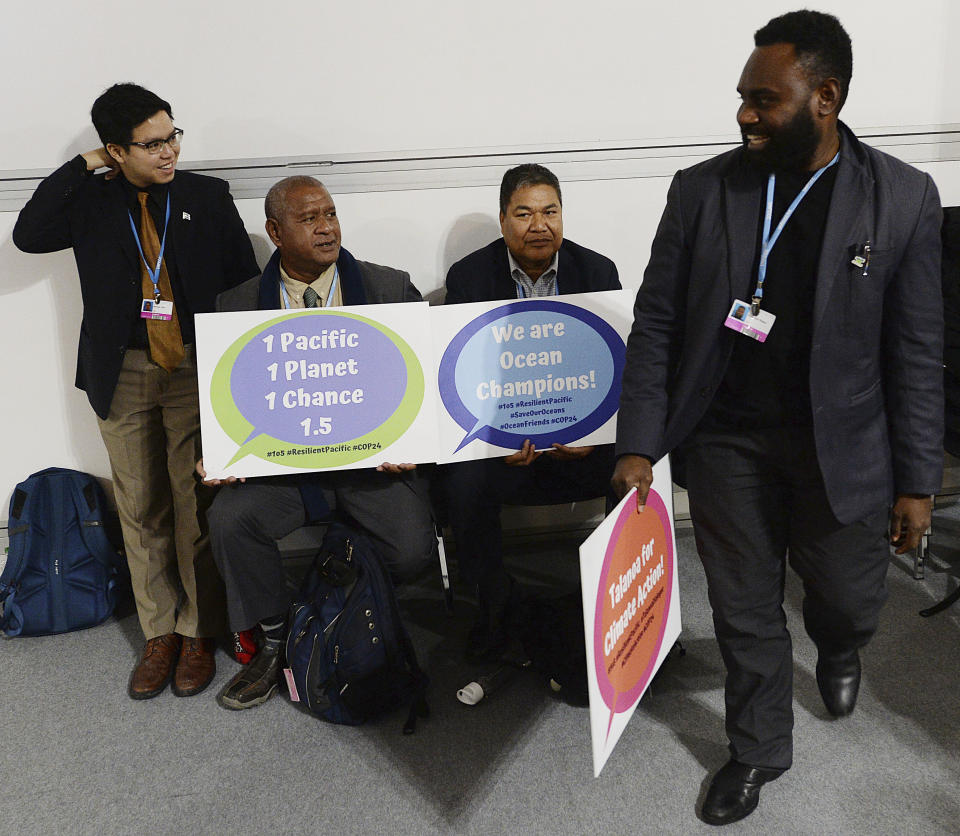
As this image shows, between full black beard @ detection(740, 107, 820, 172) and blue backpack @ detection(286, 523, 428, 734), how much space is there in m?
1.53

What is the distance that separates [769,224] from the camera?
5.70ft

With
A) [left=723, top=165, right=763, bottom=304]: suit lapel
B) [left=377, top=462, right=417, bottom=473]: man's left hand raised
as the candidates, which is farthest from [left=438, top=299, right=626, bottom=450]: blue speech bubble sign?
[left=723, top=165, right=763, bottom=304]: suit lapel

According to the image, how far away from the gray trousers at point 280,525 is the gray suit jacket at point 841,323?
97cm

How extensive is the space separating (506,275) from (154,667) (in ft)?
5.66

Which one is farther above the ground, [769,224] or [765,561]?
[769,224]

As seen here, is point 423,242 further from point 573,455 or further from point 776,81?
point 776,81

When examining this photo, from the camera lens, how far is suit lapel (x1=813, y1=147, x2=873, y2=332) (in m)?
1.66

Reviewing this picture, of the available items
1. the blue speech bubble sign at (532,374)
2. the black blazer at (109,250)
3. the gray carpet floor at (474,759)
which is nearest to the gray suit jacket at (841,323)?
the blue speech bubble sign at (532,374)

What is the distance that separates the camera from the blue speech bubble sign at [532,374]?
2.56 metres

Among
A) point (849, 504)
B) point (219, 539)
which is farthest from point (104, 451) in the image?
point (849, 504)

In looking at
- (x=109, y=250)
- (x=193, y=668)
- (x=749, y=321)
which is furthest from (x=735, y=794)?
(x=109, y=250)

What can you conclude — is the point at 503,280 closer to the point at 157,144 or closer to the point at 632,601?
the point at 157,144

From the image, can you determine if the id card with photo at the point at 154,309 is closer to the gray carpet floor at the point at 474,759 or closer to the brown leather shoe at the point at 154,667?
the brown leather shoe at the point at 154,667

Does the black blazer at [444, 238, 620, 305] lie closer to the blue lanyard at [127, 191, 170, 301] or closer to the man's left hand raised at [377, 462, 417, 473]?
the man's left hand raised at [377, 462, 417, 473]
